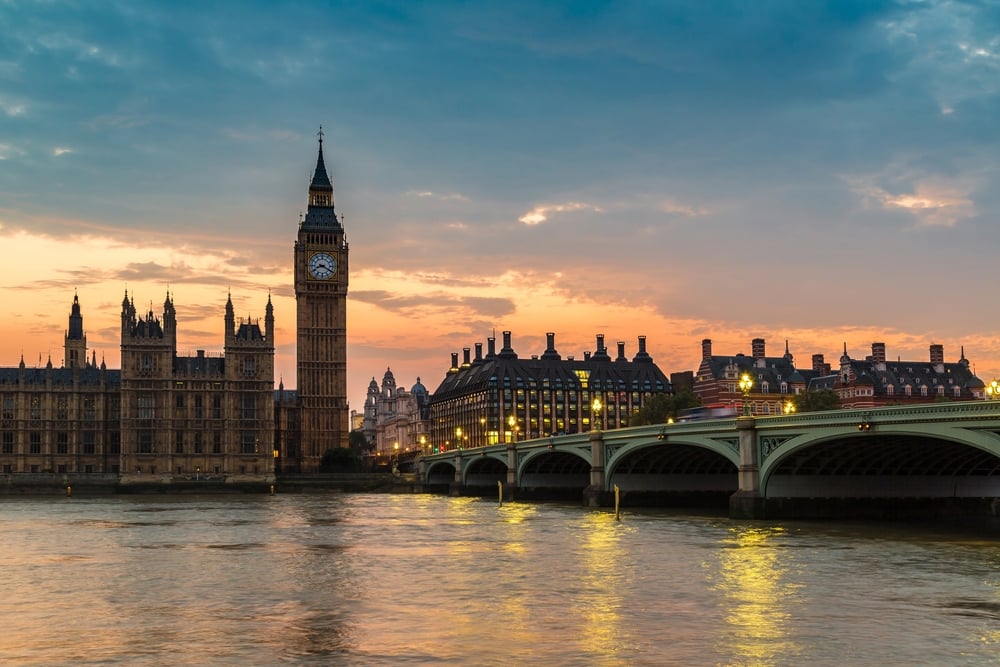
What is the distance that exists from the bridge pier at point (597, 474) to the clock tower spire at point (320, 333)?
86691 millimetres

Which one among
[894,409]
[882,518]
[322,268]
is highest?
[322,268]

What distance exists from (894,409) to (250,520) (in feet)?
134

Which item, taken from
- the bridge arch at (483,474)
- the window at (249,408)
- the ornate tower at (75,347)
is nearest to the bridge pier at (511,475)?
the bridge arch at (483,474)

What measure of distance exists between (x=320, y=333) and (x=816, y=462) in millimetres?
117015

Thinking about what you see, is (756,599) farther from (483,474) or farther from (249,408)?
(249,408)

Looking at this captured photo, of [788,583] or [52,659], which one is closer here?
[52,659]

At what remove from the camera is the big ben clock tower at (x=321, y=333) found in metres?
170

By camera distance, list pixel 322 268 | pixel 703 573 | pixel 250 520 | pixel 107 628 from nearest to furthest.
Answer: pixel 107 628, pixel 703 573, pixel 250 520, pixel 322 268

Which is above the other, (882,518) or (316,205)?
(316,205)

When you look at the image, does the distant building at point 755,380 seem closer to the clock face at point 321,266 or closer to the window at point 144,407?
the clock face at point 321,266

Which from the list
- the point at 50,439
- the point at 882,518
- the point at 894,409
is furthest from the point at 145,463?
the point at 894,409

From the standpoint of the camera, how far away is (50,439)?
512ft

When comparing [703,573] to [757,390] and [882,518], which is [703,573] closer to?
[882,518]

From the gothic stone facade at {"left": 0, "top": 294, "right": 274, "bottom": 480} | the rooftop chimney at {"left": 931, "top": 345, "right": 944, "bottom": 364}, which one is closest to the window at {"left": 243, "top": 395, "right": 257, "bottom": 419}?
the gothic stone facade at {"left": 0, "top": 294, "right": 274, "bottom": 480}
